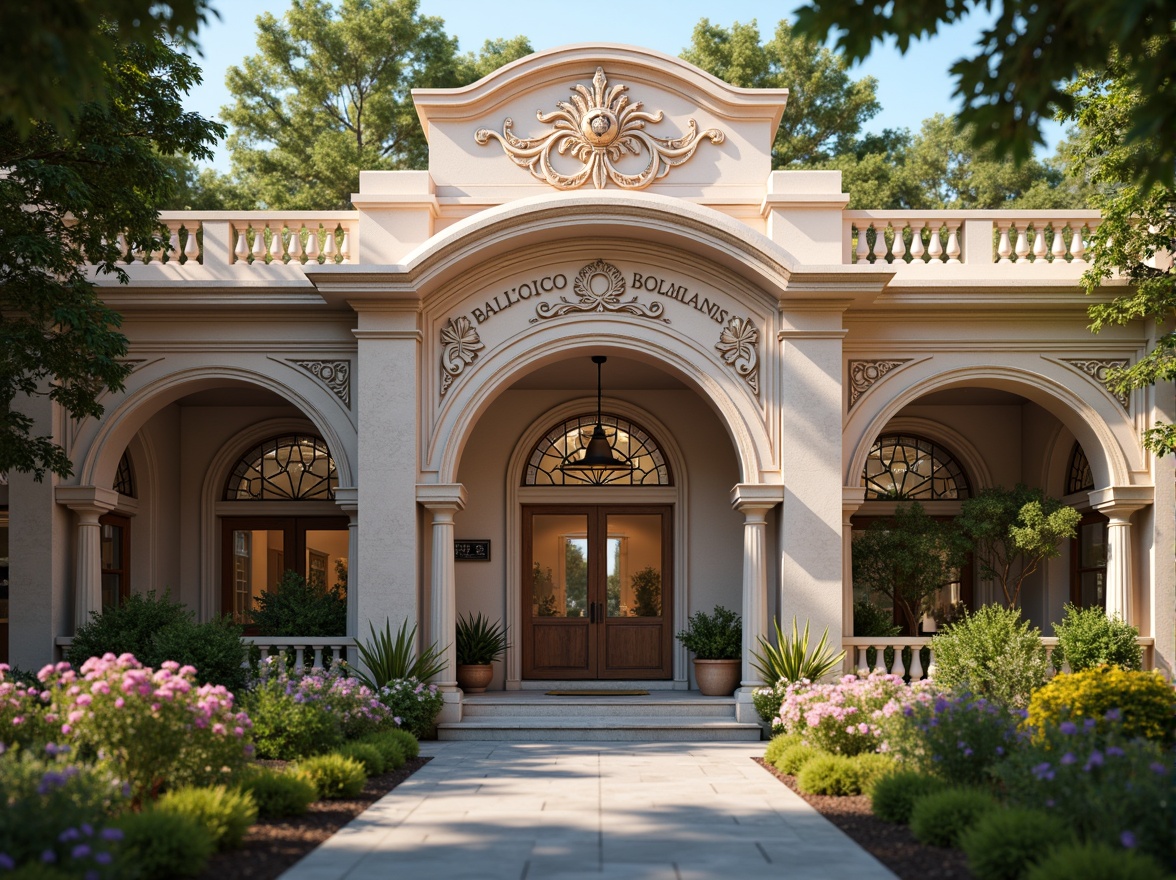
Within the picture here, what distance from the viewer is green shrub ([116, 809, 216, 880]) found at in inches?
235

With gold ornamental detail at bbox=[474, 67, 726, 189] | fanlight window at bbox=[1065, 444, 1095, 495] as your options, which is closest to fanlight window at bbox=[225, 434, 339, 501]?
gold ornamental detail at bbox=[474, 67, 726, 189]

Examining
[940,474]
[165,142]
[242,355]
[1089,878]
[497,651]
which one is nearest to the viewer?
[1089,878]

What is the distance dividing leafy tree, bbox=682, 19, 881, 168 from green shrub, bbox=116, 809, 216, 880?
2056cm

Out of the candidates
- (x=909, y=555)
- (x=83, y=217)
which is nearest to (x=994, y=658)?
(x=909, y=555)

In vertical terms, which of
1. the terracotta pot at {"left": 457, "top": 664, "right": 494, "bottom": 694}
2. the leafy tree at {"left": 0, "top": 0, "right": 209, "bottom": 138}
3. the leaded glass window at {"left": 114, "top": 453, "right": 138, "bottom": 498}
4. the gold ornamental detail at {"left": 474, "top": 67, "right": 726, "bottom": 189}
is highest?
the gold ornamental detail at {"left": 474, "top": 67, "right": 726, "bottom": 189}

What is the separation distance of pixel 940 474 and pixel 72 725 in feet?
38.2

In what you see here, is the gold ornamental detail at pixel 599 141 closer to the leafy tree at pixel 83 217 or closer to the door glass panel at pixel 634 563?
the leafy tree at pixel 83 217

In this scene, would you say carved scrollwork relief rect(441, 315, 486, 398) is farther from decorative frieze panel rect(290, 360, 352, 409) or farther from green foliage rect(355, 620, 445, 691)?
green foliage rect(355, 620, 445, 691)

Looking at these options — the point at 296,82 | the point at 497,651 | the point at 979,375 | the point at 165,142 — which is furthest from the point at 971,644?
the point at 296,82

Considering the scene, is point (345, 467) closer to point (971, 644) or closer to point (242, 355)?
point (242, 355)

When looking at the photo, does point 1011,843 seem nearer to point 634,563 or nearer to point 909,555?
point 909,555

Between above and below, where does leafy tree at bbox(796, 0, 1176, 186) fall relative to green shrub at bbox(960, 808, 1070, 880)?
above

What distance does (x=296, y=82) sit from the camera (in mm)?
24578

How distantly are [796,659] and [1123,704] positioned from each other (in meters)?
4.19
